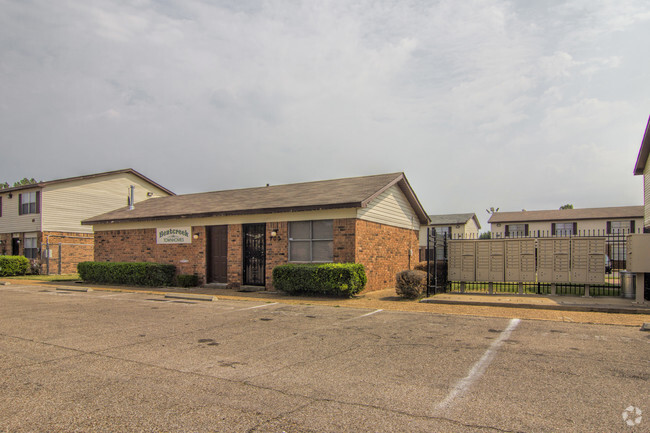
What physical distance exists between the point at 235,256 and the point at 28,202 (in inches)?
768

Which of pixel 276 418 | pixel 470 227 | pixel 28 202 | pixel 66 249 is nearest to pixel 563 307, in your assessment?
pixel 276 418

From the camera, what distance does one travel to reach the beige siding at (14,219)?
27872 millimetres

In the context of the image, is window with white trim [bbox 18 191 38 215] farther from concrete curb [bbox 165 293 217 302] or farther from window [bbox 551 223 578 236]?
window [bbox 551 223 578 236]

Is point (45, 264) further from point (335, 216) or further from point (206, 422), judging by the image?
point (206, 422)

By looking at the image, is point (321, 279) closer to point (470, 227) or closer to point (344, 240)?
point (344, 240)

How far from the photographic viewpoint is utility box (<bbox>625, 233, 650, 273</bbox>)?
11.4 metres

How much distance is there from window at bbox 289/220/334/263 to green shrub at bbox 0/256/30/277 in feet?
66.2

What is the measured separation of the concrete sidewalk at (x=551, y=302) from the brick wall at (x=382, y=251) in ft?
8.97

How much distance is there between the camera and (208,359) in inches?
247

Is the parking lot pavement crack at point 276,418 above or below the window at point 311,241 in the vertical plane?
below

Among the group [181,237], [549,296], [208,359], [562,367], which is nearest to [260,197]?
[181,237]

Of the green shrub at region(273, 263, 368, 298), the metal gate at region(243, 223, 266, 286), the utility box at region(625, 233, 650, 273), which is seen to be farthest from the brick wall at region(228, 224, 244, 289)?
the utility box at region(625, 233, 650, 273)

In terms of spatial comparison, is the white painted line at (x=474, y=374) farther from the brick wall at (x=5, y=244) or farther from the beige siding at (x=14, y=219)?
the brick wall at (x=5, y=244)

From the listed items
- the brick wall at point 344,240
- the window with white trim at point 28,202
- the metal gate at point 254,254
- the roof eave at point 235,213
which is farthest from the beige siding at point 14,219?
the brick wall at point 344,240
